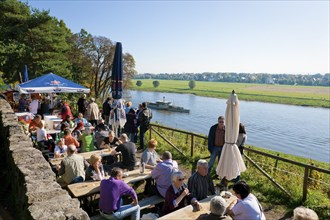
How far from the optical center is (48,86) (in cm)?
1045

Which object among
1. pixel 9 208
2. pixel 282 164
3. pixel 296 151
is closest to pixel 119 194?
pixel 9 208

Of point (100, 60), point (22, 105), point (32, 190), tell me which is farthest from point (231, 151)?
point (100, 60)

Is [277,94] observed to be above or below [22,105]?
below

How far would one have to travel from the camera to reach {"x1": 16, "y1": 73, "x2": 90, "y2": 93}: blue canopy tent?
1007 centimetres

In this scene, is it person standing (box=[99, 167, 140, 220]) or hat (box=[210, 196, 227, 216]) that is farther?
person standing (box=[99, 167, 140, 220])

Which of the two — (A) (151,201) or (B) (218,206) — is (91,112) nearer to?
(A) (151,201)

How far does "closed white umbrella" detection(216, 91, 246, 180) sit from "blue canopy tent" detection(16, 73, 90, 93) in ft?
23.8

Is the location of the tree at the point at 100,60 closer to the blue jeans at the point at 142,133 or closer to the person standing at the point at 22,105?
the person standing at the point at 22,105

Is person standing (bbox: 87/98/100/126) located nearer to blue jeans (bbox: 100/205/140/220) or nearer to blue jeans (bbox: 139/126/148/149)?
blue jeans (bbox: 139/126/148/149)

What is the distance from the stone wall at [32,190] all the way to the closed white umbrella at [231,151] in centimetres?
330

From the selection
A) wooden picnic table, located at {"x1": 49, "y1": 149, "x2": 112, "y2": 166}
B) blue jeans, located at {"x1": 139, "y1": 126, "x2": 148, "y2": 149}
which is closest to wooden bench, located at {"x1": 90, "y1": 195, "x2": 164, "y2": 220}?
wooden picnic table, located at {"x1": 49, "y1": 149, "x2": 112, "y2": 166}

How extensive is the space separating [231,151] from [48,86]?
26.6 ft

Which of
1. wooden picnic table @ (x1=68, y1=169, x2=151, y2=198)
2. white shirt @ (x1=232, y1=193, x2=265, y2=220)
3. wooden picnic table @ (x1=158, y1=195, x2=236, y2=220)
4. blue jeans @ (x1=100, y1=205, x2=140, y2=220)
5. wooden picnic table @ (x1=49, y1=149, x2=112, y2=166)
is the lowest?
blue jeans @ (x1=100, y1=205, x2=140, y2=220)

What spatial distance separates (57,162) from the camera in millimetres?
5953
